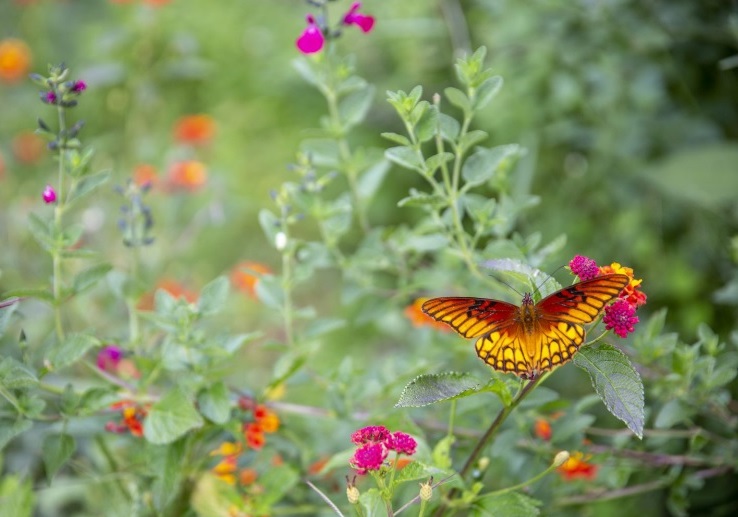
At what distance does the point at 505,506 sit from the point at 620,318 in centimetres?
31

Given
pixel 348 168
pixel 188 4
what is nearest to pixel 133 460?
pixel 348 168

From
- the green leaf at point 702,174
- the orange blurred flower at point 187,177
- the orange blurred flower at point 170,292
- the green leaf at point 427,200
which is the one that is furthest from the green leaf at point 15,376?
the green leaf at point 702,174

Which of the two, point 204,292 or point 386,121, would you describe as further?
point 386,121

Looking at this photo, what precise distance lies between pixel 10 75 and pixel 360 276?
6.25 feet

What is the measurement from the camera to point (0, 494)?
5.07 ft

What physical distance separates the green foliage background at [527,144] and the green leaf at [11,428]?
0.52 metres

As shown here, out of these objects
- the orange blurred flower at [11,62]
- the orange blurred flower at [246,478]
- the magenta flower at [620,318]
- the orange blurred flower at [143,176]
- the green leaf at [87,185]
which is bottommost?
the orange blurred flower at [246,478]

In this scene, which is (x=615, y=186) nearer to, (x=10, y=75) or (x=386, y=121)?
(x=386, y=121)

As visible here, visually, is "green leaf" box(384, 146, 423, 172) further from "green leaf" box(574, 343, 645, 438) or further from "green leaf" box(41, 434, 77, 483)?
"green leaf" box(41, 434, 77, 483)

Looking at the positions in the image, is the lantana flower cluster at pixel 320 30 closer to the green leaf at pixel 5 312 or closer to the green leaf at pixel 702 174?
the green leaf at pixel 5 312

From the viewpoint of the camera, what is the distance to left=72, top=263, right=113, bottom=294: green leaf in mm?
1212

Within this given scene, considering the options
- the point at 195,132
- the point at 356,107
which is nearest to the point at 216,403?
the point at 356,107

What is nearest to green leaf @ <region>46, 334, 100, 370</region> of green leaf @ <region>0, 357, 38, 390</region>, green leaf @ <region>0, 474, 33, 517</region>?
green leaf @ <region>0, 357, 38, 390</region>

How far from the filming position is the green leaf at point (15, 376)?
1.04m
